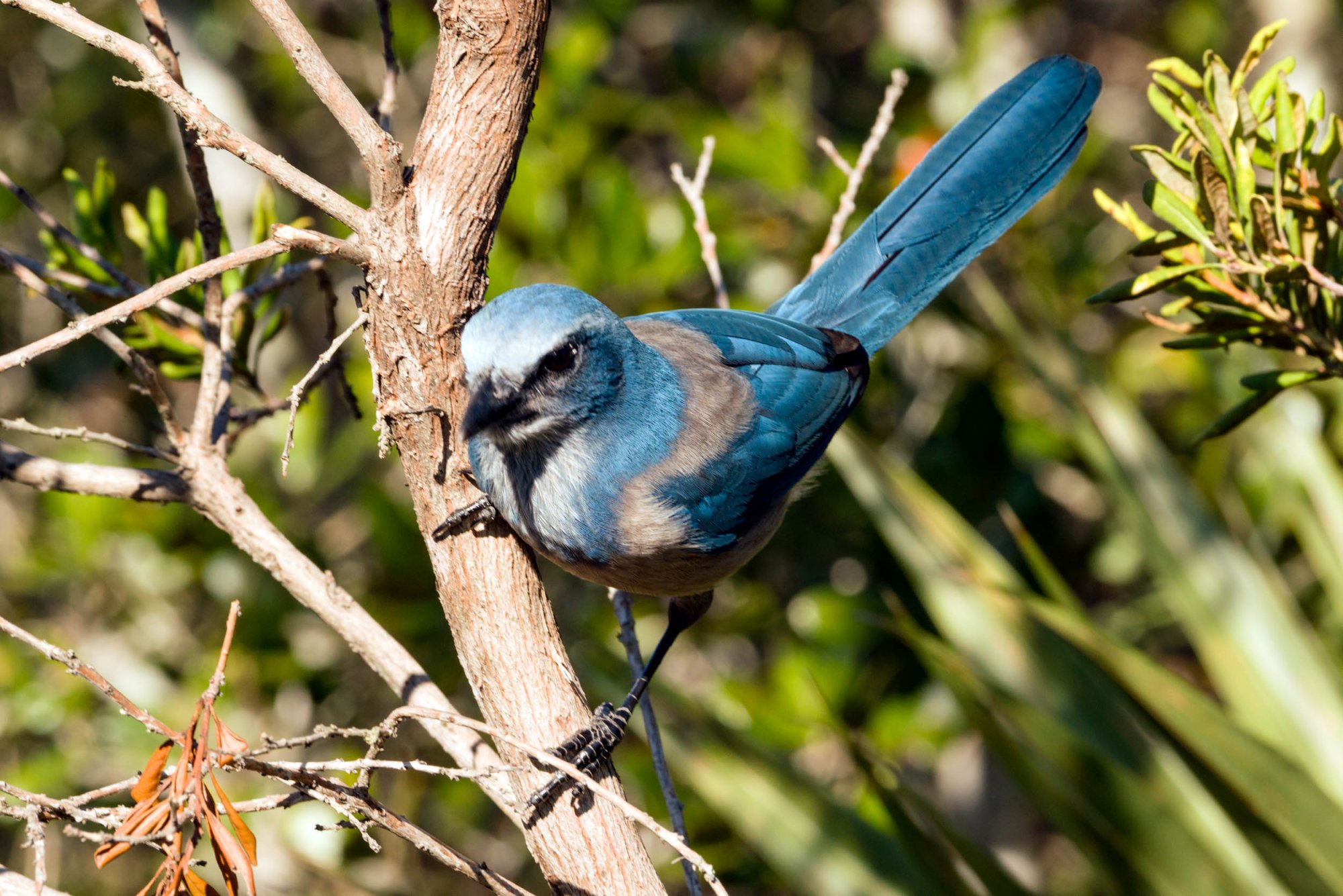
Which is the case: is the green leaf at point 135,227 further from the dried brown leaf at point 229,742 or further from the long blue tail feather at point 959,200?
the long blue tail feather at point 959,200

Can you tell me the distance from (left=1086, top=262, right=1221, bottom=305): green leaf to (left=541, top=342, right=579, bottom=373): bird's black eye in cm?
90

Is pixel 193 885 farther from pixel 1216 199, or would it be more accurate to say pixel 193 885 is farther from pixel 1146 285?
pixel 1216 199

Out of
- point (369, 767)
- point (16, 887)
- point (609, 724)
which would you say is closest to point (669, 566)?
point (609, 724)

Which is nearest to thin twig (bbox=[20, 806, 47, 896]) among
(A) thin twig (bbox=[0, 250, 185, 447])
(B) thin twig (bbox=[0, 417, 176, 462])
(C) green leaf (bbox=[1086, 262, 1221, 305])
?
(B) thin twig (bbox=[0, 417, 176, 462])

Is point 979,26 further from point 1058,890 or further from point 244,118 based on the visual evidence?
point 1058,890

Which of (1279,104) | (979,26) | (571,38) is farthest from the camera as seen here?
(979,26)

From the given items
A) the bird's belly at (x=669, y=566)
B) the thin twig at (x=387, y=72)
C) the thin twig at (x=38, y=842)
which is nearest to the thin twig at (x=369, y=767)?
→ the thin twig at (x=38, y=842)

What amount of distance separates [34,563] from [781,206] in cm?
290

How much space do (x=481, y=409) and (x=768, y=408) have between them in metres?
0.89

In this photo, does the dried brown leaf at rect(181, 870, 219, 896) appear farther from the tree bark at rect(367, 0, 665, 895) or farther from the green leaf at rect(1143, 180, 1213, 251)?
the green leaf at rect(1143, 180, 1213, 251)

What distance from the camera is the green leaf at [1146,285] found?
192 cm

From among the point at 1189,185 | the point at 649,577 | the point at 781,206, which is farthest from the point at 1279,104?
the point at 781,206

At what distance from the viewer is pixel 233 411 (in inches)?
90.8

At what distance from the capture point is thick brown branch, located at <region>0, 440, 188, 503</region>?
6.29 ft
